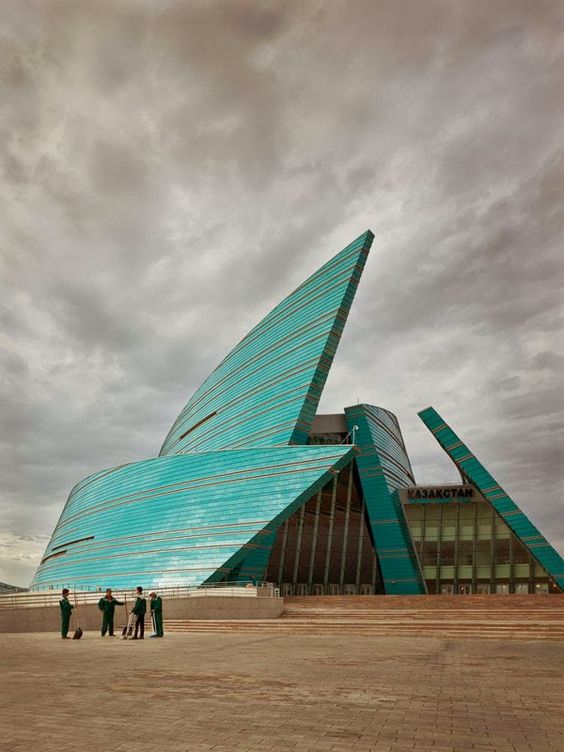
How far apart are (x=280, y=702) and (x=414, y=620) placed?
20125 mm

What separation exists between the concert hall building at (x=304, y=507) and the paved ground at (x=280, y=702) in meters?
28.3

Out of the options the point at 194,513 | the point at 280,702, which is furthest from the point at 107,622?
the point at 194,513

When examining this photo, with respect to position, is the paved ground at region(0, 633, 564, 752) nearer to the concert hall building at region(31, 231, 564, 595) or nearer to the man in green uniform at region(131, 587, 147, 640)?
the man in green uniform at region(131, 587, 147, 640)

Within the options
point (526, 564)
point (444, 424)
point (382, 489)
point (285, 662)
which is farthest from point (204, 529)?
point (285, 662)

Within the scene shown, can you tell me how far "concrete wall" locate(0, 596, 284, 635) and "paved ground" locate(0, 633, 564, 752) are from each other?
11401mm

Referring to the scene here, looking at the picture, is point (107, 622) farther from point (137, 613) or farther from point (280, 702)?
point (280, 702)

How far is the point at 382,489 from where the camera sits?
5297cm

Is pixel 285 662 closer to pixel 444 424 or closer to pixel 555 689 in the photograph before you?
pixel 555 689

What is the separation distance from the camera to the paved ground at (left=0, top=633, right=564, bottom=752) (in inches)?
255

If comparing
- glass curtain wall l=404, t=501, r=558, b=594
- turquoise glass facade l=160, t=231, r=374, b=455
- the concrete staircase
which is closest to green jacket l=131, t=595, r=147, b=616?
the concrete staircase

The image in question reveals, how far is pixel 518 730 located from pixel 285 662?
24.1 ft

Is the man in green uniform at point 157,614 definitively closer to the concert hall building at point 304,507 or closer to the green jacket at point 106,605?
the green jacket at point 106,605

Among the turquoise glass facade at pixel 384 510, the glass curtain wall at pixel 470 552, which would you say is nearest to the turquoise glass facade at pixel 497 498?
the glass curtain wall at pixel 470 552

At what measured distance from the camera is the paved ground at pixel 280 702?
6.48 meters
